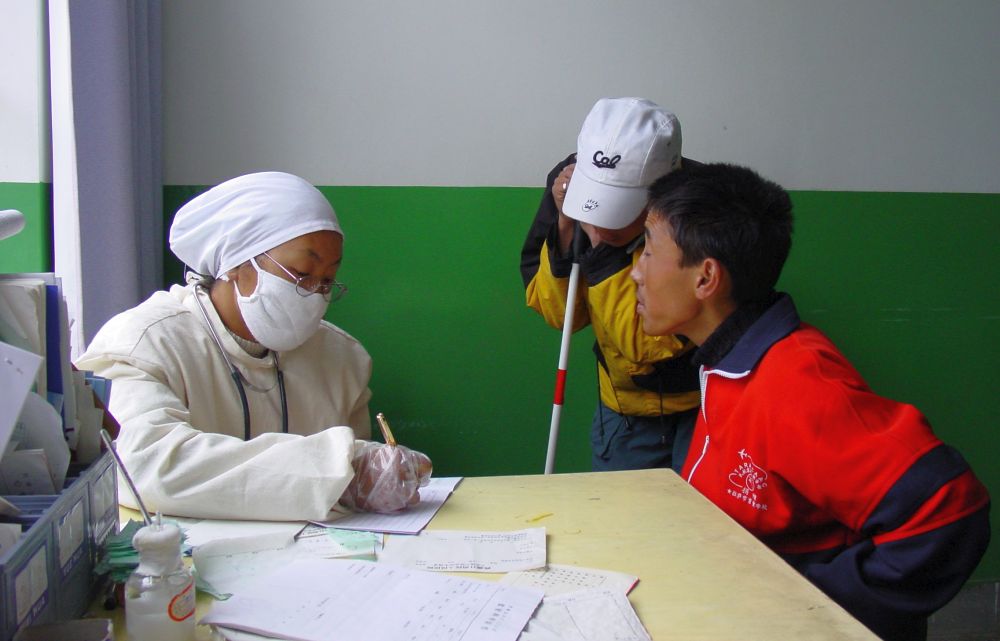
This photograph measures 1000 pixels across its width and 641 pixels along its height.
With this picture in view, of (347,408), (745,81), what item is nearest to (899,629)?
(347,408)

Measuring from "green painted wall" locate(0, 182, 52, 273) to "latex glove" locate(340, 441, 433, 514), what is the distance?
983 mm

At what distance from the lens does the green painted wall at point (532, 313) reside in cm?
254

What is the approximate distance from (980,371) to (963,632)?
2.96 ft

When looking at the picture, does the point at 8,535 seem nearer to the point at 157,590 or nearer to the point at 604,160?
the point at 157,590

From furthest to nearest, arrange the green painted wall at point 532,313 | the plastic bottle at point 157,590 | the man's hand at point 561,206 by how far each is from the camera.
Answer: the green painted wall at point 532,313, the man's hand at point 561,206, the plastic bottle at point 157,590

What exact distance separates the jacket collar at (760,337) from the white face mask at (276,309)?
32.9 inches

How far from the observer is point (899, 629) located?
1.39 m

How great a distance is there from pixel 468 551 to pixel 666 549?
309 millimetres

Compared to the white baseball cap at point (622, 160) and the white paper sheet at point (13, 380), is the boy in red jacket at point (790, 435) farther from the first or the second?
the white paper sheet at point (13, 380)

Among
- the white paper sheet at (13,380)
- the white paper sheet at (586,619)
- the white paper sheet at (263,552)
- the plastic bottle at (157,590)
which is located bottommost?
the white paper sheet at (263,552)

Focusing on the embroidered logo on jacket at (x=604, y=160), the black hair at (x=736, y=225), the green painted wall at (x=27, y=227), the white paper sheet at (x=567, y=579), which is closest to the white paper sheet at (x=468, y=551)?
the white paper sheet at (x=567, y=579)

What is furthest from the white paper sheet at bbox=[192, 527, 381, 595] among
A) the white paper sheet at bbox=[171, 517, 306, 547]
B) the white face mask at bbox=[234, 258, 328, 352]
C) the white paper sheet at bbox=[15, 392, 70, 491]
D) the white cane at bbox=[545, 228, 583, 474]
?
the white cane at bbox=[545, 228, 583, 474]

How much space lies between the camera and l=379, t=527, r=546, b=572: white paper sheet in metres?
1.23

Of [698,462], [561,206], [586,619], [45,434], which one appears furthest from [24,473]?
[561,206]
